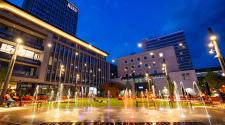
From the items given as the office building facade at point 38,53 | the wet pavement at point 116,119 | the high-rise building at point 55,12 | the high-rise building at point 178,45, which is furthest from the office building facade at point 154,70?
the high-rise building at point 178,45

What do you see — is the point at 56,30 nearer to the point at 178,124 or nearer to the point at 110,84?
the point at 110,84

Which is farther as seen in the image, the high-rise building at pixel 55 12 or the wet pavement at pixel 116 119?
the high-rise building at pixel 55 12

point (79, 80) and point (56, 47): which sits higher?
point (56, 47)

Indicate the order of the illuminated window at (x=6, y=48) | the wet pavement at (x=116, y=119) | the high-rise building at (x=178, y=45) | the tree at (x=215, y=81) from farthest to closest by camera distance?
the high-rise building at (x=178, y=45)
the illuminated window at (x=6, y=48)
the tree at (x=215, y=81)
the wet pavement at (x=116, y=119)

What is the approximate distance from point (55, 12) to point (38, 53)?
5767cm

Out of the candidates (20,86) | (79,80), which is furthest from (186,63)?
(20,86)

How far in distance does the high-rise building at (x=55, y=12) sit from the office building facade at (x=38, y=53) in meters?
38.7

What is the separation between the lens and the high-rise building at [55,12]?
253 feet

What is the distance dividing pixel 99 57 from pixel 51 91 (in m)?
33.7

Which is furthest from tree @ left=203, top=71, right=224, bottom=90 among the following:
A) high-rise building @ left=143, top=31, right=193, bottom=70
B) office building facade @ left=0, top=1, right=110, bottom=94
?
high-rise building @ left=143, top=31, right=193, bottom=70

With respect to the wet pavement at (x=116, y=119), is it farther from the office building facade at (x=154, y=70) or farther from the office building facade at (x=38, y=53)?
the office building facade at (x=154, y=70)

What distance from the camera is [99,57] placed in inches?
2825

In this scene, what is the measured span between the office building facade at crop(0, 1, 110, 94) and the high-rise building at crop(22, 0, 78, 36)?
38.7 m

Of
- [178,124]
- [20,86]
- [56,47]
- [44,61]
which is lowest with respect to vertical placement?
[178,124]
